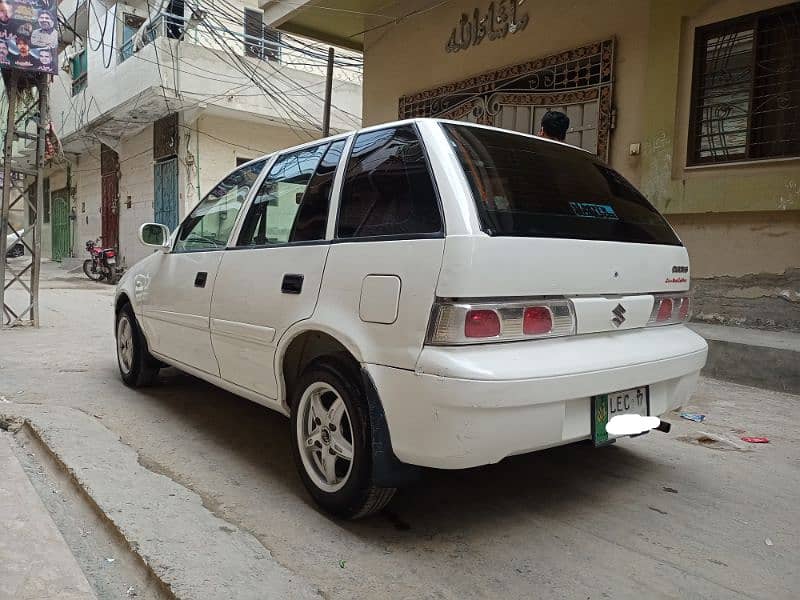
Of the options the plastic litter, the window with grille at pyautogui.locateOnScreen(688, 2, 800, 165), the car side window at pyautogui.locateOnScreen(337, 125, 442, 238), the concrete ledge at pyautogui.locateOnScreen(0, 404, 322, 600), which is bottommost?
the concrete ledge at pyautogui.locateOnScreen(0, 404, 322, 600)

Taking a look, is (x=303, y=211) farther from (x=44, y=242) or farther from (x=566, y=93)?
(x=44, y=242)

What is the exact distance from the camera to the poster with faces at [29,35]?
6953 mm

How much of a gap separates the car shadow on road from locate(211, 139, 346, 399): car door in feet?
1.64

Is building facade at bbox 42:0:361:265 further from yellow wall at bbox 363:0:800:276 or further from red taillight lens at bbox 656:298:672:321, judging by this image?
red taillight lens at bbox 656:298:672:321

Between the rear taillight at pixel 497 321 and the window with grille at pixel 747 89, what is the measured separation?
14.6ft

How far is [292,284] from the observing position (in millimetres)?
2779

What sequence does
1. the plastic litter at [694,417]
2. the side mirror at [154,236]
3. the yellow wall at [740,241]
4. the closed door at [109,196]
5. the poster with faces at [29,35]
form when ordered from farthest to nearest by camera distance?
the closed door at [109,196]
the poster with faces at [29,35]
the yellow wall at [740,241]
the side mirror at [154,236]
the plastic litter at [694,417]

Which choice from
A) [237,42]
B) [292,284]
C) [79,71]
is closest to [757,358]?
[292,284]

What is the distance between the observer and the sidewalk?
6.75ft

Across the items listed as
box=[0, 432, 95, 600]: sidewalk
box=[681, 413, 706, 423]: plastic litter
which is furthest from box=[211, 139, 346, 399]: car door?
box=[681, 413, 706, 423]: plastic litter

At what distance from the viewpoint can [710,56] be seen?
5.90 metres

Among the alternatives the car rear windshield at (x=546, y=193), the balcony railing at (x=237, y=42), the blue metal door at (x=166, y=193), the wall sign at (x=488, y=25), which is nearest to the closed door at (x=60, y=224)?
the blue metal door at (x=166, y=193)

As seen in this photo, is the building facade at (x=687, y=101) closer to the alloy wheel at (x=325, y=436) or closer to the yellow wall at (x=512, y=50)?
the yellow wall at (x=512, y=50)

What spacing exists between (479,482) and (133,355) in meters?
3.08
